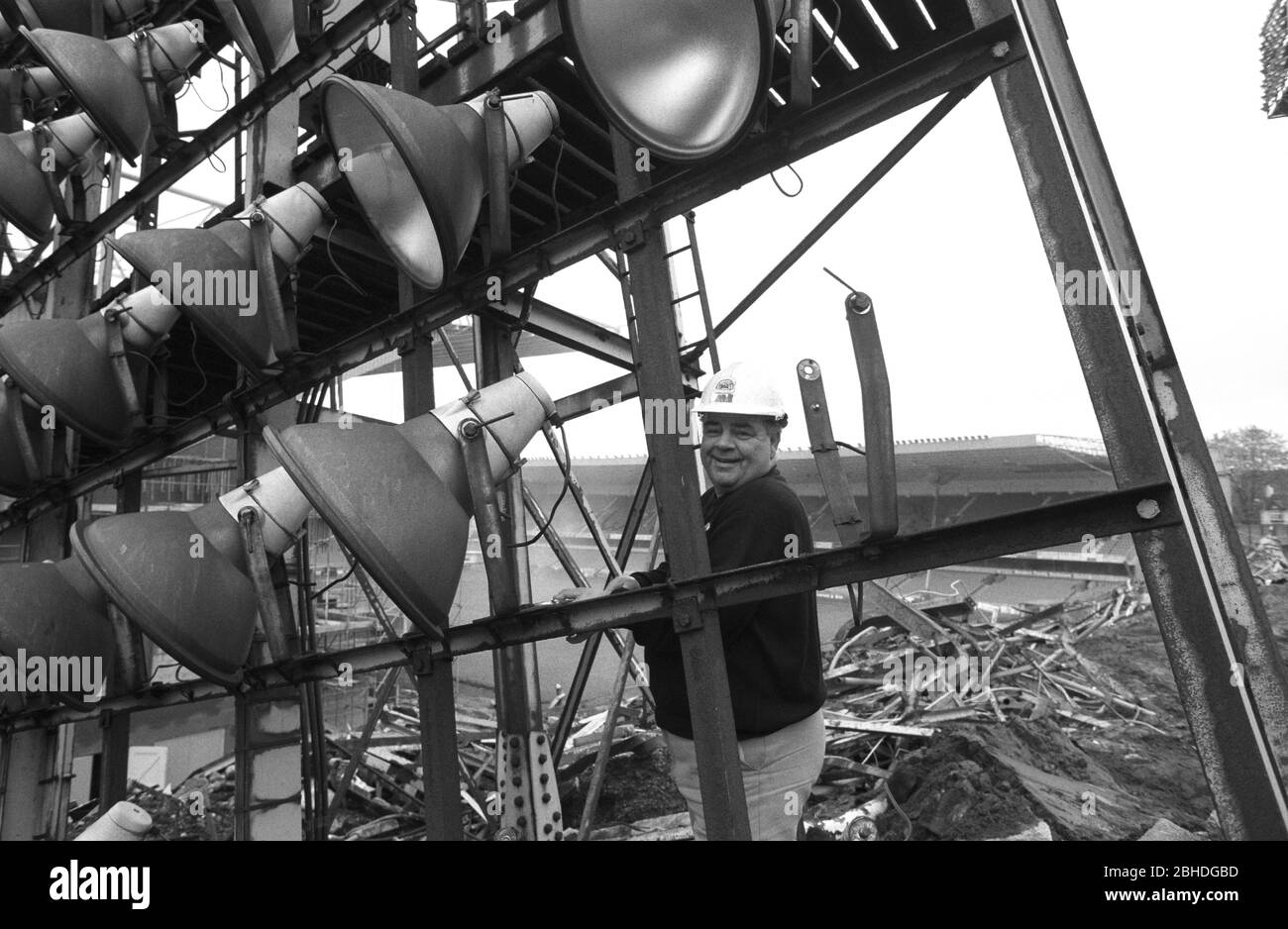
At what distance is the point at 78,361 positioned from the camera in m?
4.80

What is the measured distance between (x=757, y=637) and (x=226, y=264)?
3.17 metres

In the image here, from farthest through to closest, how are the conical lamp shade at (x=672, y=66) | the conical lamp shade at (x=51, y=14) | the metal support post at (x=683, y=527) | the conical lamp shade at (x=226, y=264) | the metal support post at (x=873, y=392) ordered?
1. the conical lamp shade at (x=51, y=14)
2. the conical lamp shade at (x=226, y=264)
3. the metal support post at (x=683, y=527)
4. the conical lamp shade at (x=672, y=66)
5. the metal support post at (x=873, y=392)

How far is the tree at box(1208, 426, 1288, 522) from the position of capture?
16875 millimetres

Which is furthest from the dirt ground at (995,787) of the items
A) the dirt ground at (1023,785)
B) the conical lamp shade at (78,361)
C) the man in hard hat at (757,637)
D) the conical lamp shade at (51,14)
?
the conical lamp shade at (51,14)

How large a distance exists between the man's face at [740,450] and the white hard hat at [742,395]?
0.14 feet

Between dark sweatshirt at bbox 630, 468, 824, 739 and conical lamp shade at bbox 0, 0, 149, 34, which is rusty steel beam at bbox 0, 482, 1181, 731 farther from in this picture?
conical lamp shade at bbox 0, 0, 149, 34

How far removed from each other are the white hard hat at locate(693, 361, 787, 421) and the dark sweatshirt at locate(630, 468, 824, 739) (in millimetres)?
274

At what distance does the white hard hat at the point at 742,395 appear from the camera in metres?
3.07

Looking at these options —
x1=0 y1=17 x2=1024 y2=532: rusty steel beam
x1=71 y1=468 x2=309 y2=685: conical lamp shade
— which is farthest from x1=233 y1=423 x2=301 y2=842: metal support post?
x1=71 y1=468 x2=309 y2=685: conical lamp shade

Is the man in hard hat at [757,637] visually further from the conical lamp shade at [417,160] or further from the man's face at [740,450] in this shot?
the conical lamp shade at [417,160]

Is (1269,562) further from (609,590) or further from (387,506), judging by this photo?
(387,506)

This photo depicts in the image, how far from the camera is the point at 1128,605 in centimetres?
1330
